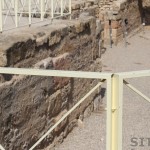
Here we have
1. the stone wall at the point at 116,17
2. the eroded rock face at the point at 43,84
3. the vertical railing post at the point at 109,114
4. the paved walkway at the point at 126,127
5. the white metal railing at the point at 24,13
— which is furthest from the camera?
the stone wall at the point at 116,17

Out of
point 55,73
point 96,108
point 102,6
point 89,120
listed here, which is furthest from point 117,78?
point 102,6

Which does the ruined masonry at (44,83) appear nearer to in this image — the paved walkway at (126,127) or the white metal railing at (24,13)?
the paved walkway at (126,127)

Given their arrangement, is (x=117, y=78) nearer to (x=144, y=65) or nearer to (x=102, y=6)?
(x=144, y=65)

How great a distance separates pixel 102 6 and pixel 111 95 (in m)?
12.1

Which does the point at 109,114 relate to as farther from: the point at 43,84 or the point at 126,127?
the point at 126,127

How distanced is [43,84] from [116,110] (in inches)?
91.2

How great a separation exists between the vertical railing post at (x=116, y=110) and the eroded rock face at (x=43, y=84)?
1.56 meters

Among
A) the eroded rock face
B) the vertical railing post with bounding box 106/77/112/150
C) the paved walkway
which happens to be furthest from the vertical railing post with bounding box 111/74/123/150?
the paved walkway

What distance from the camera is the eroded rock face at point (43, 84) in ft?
13.4

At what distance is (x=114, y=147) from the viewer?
8.87 feet

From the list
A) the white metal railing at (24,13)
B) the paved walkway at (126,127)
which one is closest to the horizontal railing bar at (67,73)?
the white metal railing at (24,13)

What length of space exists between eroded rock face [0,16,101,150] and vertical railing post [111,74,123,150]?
1558mm

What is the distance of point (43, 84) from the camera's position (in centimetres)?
488

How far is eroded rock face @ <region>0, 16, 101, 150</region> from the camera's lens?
13.4ft
